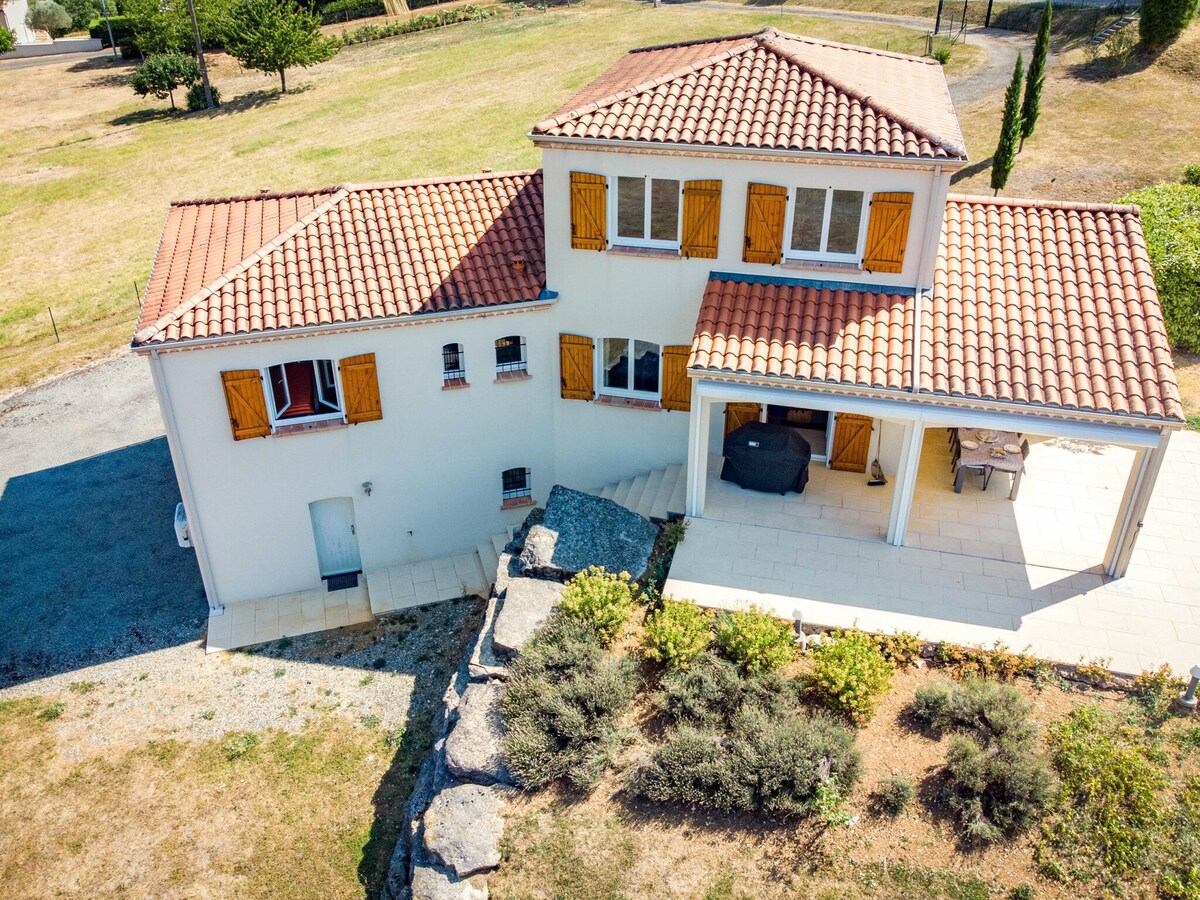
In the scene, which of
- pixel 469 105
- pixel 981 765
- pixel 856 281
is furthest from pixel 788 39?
pixel 469 105

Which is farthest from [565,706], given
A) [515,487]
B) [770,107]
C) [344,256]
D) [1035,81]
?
[1035,81]

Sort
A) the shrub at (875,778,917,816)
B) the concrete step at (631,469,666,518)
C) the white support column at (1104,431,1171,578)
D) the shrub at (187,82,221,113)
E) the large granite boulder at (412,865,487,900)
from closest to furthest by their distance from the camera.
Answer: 1. the large granite boulder at (412,865,487,900)
2. the shrub at (875,778,917,816)
3. the white support column at (1104,431,1171,578)
4. the concrete step at (631,469,666,518)
5. the shrub at (187,82,221,113)

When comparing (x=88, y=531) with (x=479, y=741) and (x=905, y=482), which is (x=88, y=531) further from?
(x=905, y=482)

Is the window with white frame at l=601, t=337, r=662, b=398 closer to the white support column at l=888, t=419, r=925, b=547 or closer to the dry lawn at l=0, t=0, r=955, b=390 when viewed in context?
the white support column at l=888, t=419, r=925, b=547

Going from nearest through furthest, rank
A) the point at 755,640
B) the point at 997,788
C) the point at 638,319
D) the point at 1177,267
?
the point at 997,788 → the point at 755,640 → the point at 638,319 → the point at 1177,267

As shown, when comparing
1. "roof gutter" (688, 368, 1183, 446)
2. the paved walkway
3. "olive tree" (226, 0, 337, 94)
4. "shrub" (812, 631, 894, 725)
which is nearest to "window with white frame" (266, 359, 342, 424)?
"roof gutter" (688, 368, 1183, 446)

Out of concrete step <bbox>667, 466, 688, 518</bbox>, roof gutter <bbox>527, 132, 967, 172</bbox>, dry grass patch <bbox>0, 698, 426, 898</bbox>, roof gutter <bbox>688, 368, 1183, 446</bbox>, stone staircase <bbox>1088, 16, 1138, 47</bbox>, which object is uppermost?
roof gutter <bbox>527, 132, 967, 172</bbox>
